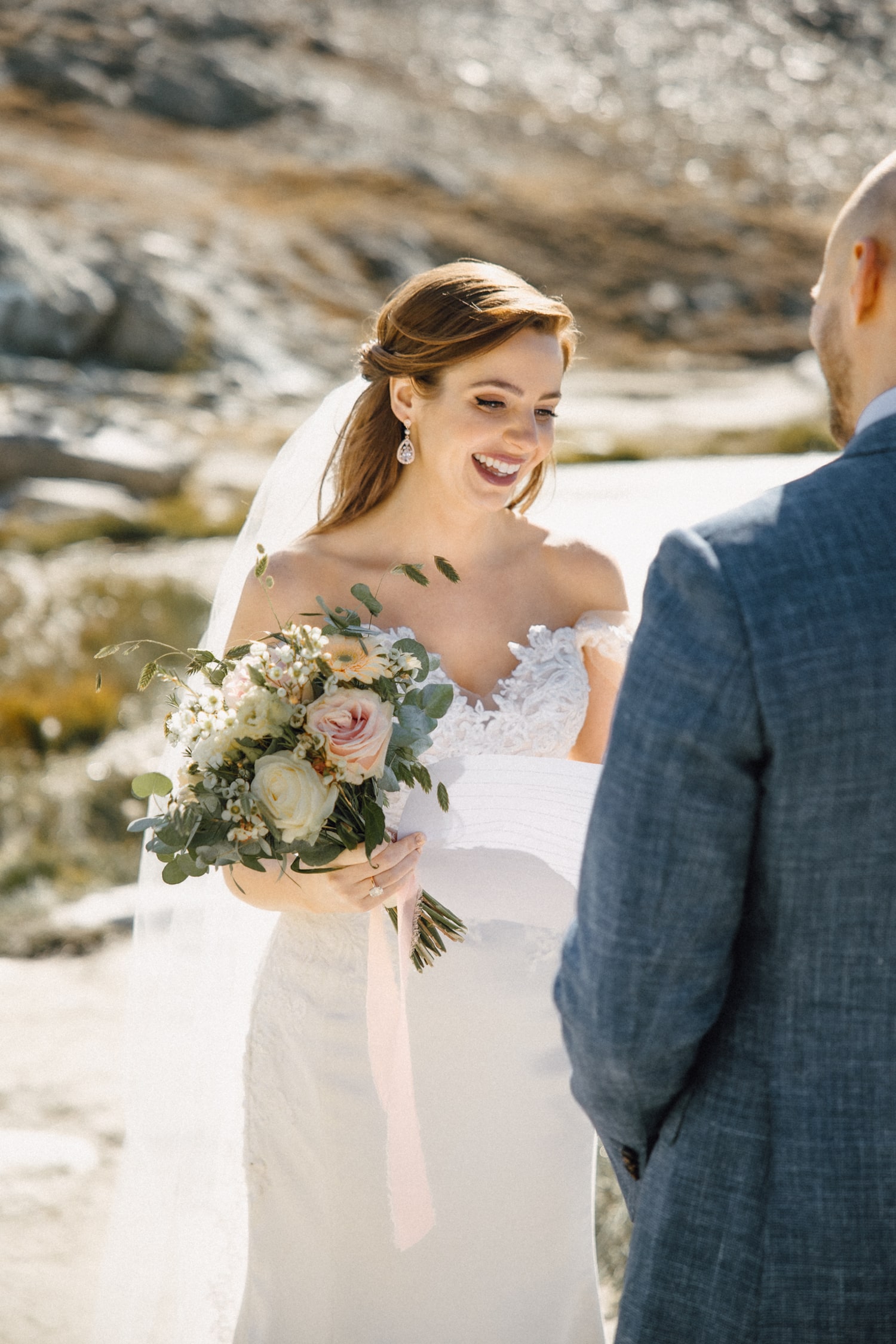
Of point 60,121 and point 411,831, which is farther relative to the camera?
point 60,121

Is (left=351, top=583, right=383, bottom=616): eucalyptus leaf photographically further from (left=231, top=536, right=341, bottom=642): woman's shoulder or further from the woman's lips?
the woman's lips

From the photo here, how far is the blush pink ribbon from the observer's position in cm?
231

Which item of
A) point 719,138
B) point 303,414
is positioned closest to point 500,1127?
point 303,414

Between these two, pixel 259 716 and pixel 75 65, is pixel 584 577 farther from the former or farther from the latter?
pixel 75 65

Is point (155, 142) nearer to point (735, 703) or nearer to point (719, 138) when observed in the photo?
point (719, 138)

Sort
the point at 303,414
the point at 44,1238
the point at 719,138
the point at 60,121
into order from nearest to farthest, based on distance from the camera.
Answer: the point at 44,1238 → the point at 303,414 → the point at 60,121 → the point at 719,138

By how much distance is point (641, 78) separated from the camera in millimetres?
42500

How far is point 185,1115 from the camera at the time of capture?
2.72m

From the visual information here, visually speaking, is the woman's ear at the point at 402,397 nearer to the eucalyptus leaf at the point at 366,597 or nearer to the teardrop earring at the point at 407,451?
the teardrop earring at the point at 407,451

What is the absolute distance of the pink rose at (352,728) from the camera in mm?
1988

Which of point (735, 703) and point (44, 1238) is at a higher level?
point (735, 703)

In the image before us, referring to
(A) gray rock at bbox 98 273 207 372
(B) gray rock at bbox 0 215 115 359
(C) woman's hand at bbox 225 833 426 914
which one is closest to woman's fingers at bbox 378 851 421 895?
(C) woman's hand at bbox 225 833 426 914

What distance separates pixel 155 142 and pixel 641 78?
1899 centimetres

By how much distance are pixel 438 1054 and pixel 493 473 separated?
125 centimetres
